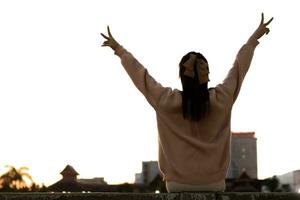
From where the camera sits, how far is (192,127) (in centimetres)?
488

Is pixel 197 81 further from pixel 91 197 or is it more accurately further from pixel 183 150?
pixel 91 197

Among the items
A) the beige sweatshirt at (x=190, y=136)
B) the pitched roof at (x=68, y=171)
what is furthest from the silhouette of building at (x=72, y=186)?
the beige sweatshirt at (x=190, y=136)

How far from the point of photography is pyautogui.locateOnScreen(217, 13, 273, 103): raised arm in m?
5.04

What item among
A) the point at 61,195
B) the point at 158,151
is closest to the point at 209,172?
the point at 158,151

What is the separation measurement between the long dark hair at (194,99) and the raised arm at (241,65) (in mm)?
227

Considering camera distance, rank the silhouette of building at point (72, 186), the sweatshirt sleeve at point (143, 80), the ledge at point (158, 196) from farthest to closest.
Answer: the silhouette of building at point (72, 186) < the sweatshirt sleeve at point (143, 80) < the ledge at point (158, 196)

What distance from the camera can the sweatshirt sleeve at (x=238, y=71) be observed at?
502cm

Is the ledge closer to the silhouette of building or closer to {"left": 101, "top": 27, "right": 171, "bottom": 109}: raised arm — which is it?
{"left": 101, "top": 27, "right": 171, "bottom": 109}: raised arm

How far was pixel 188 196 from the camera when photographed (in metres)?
4.16

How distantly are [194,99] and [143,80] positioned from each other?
50cm

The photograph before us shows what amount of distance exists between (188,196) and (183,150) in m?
0.75

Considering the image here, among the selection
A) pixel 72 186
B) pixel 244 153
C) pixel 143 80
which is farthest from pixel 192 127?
pixel 244 153

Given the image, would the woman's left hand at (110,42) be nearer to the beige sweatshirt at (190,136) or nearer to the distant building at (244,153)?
the beige sweatshirt at (190,136)

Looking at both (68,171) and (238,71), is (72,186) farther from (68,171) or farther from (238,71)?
(238,71)
